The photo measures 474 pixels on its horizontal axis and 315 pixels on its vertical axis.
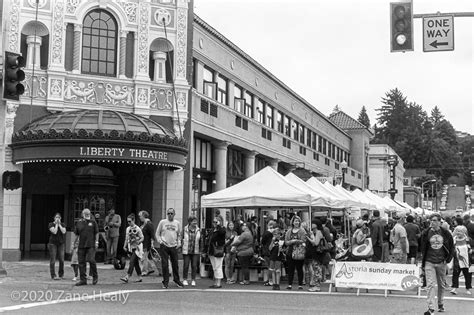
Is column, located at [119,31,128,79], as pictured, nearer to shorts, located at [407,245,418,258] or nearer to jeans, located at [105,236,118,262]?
jeans, located at [105,236,118,262]

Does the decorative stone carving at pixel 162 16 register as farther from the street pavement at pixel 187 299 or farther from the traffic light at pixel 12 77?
the street pavement at pixel 187 299

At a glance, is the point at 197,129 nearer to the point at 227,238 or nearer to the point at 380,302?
the point at 227,238

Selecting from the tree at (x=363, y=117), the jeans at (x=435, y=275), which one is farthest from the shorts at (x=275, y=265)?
the tree at (x=363, y=117)

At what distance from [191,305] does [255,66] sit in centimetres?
2370

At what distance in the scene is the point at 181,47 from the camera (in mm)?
24812

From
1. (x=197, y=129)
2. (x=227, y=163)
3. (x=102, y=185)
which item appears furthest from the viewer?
(x=227, y=163)

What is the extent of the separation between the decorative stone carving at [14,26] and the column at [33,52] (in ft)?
1.26

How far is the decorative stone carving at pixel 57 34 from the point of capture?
23.0 meters

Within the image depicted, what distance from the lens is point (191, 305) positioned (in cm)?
1330

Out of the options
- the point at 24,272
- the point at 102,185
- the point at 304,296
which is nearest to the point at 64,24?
the point at 102,185

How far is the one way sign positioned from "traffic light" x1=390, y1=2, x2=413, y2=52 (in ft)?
2.44

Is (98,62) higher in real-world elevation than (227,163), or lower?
higher

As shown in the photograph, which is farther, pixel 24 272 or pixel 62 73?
pixel 62 73

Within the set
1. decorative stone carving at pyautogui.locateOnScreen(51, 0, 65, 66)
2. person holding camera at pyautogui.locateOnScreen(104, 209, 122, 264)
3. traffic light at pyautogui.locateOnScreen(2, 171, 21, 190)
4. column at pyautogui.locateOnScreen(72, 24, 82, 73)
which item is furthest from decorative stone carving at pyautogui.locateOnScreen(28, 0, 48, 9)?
traffic light at pyautogui.locateOnScreen(2, 171, 21, 190)
